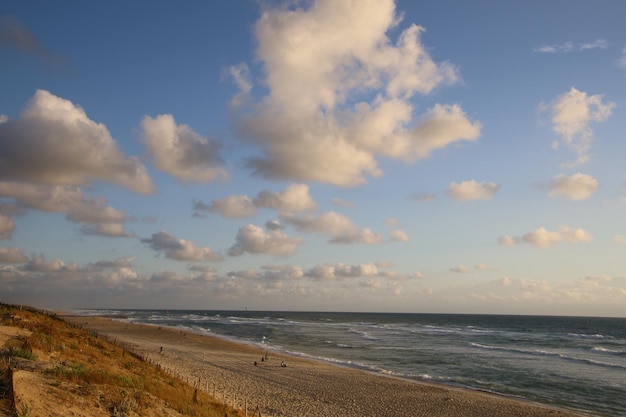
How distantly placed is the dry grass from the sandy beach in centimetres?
448

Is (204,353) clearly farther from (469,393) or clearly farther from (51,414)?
(51,414)

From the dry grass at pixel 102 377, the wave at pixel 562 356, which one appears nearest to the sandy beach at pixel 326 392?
the dry grass at pixel 102 377

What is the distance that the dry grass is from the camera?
15.5 metres

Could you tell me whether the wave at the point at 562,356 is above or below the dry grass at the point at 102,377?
below

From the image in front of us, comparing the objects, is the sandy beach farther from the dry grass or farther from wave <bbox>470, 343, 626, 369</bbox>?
wave <bbox>470, 343, 626, 369</bbox>

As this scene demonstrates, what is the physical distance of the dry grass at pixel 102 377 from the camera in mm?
15477

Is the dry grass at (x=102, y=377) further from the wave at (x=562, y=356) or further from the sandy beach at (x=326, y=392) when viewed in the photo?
the wave at (x=562, y=356)

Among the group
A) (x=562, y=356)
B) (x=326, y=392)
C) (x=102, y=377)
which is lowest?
(x=562, y=356)

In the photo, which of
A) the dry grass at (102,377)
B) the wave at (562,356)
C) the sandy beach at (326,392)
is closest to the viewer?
the dry grass at (102,377)

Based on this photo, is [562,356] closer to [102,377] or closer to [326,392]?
[326,392]

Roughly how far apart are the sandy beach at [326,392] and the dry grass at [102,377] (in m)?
4.48

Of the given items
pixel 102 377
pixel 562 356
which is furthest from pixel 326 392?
pixel 562 356

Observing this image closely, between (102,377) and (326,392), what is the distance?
1992 cm

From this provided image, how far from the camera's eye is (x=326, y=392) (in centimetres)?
3291
